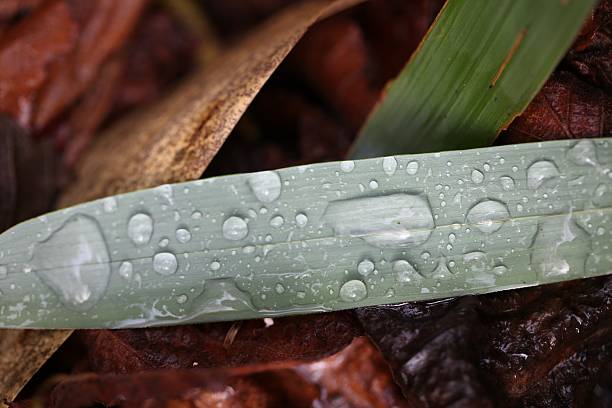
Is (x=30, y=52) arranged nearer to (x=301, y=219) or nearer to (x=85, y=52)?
(x=85, y=52)

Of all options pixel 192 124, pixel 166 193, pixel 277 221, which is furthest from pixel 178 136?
pixel 277 221

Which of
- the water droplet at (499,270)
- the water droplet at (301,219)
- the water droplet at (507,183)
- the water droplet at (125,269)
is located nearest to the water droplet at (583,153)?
the water droplet at (507,183)

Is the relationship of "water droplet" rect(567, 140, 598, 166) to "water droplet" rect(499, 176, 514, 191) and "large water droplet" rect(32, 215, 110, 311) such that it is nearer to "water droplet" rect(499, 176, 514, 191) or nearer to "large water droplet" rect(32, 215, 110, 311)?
"water droplet" rect(499, 176, 514, 191)

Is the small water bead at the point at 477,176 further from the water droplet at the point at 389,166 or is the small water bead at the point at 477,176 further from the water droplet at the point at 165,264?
the water droplet at the point at 165,264

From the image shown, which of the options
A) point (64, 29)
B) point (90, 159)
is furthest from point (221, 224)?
point (64, 29)

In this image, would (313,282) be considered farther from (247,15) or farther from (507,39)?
(247,15)

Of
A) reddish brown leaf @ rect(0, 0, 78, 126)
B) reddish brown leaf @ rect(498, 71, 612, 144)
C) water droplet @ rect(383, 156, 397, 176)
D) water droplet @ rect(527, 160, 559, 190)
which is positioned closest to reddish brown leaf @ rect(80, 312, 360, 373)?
water droplet @ rect(383, 156, 397, 176)
